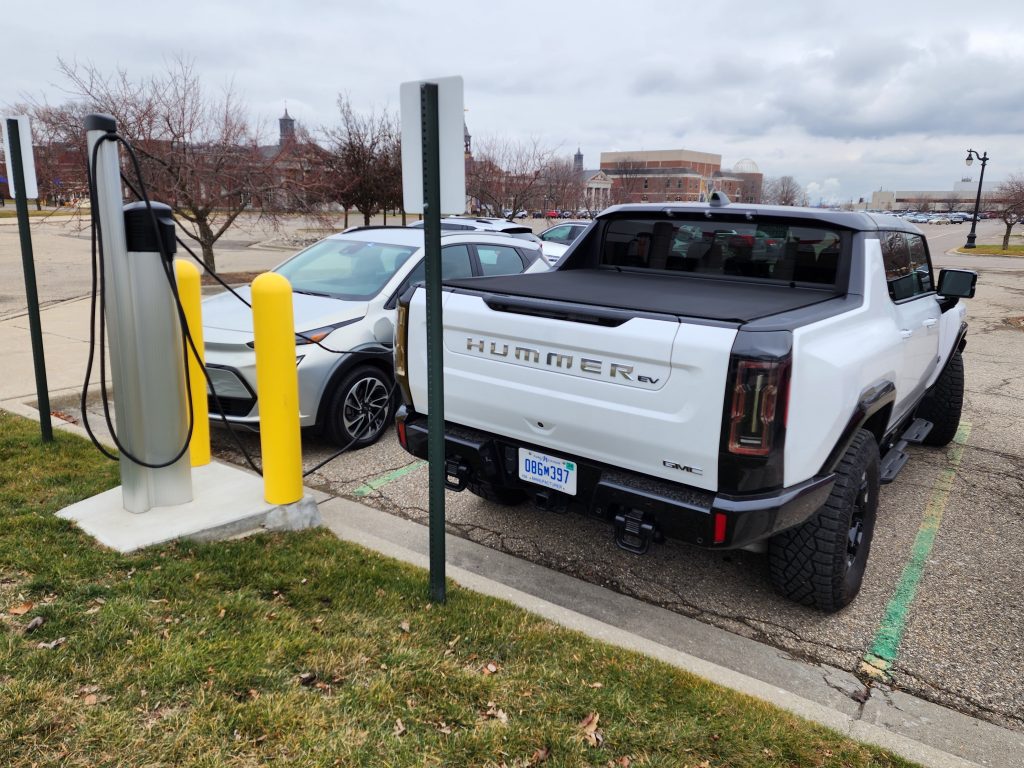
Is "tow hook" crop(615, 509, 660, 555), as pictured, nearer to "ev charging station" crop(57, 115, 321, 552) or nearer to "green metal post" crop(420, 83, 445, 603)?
"green metal post" crop(420, 83, 445, 603)

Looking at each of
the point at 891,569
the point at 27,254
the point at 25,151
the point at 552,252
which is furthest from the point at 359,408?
the point at 552,252

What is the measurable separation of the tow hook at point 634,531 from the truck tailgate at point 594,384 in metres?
0.20

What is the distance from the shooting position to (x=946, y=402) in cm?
593

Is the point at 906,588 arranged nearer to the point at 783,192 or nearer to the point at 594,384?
the point at 594,384

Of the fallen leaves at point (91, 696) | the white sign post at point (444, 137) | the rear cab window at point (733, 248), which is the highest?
the white sign post at point (444, 137)

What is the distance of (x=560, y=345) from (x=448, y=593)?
129cm

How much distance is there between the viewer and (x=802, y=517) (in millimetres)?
3055

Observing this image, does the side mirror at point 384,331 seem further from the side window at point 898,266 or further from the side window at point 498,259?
the side window at point 898,266

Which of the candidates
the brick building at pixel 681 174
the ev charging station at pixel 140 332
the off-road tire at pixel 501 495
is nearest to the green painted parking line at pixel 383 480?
the off-road tire at pixel 501 495

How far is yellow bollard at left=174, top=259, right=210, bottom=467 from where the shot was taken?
176 inches

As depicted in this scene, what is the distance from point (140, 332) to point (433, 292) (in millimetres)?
1708

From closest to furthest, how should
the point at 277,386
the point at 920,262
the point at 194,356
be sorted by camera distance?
the point at 277,386
the point at 194,356
the point at 920,262

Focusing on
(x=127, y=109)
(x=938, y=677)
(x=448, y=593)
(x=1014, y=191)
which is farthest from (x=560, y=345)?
(x=1014, y=191)

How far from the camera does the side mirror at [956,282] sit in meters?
4.84
